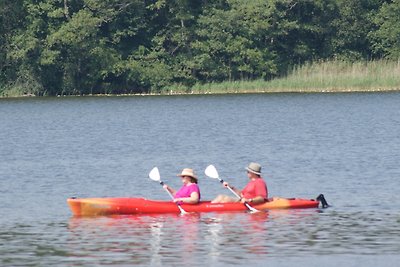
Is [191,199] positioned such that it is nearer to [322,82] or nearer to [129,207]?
[129,207]

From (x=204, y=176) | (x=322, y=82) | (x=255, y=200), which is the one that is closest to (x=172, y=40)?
(x=322, y=82)

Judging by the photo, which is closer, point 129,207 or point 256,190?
point 129,207

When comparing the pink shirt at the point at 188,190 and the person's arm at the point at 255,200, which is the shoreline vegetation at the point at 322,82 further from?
the pink shirt at the point at 188,190

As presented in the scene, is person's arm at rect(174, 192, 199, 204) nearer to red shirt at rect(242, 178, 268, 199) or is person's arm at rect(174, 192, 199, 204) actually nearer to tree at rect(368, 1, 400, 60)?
red shirt at rect(242, 178, 268, 199)

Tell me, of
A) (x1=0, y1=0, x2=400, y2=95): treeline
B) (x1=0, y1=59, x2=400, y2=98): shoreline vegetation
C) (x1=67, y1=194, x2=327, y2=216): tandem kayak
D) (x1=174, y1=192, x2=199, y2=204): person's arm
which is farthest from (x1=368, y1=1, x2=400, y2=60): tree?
(x1=174, y1=192, x2=199, y2=204): person's arm

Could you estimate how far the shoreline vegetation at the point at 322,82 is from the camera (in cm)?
7075

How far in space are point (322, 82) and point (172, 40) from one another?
37.3 feet

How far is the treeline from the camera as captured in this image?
7681cm

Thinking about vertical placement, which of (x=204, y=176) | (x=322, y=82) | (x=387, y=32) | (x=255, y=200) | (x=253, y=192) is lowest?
(x=204, y=176)

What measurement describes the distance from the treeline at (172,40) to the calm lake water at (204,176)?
10.3 m

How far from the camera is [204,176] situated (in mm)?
34125

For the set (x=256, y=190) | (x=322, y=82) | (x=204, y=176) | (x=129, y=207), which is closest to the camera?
(x=129, y=207)

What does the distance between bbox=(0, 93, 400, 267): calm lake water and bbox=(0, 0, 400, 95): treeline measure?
407 inches

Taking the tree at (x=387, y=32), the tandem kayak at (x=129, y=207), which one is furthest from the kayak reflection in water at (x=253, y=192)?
the tree at (x=387, y=32)
